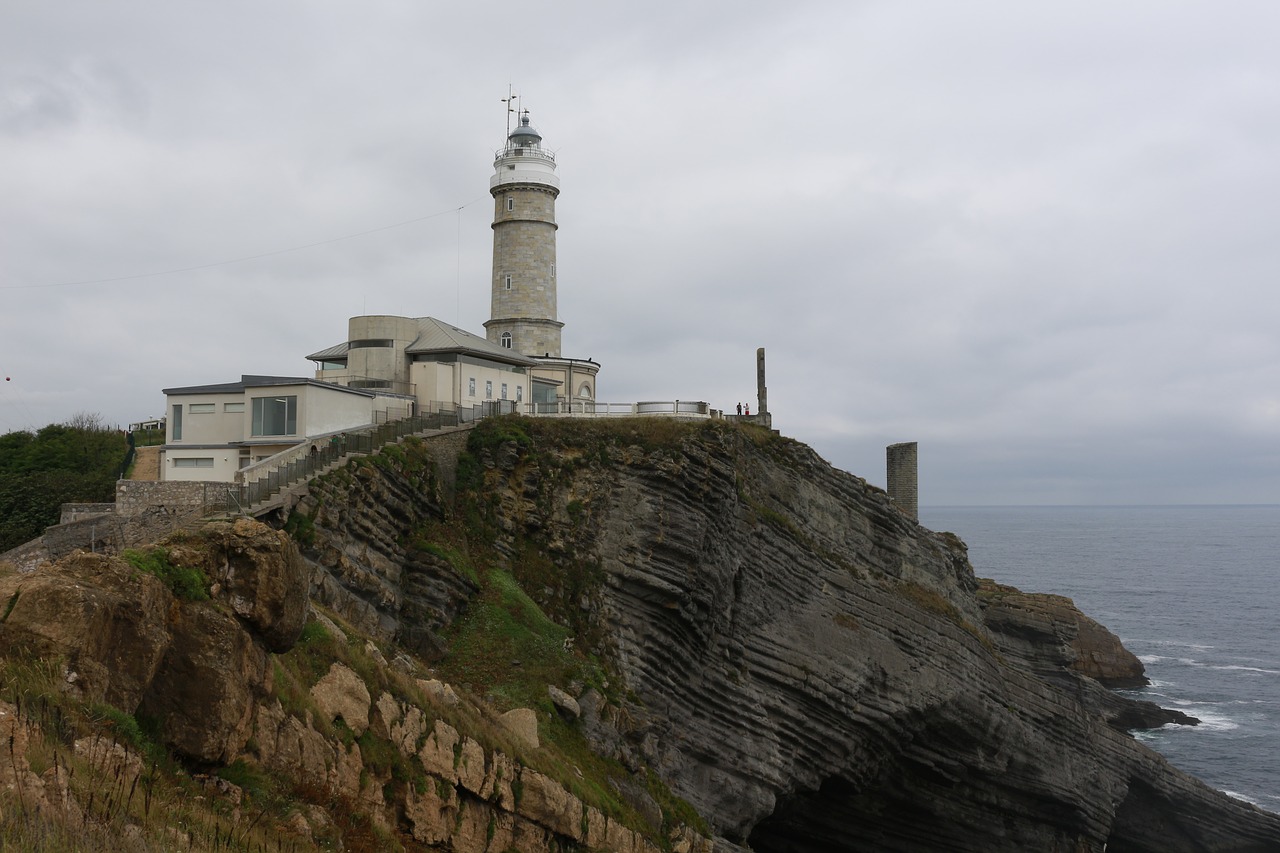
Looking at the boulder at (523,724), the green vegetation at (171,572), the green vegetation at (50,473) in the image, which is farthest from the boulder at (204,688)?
the green vegetation at (50,473)

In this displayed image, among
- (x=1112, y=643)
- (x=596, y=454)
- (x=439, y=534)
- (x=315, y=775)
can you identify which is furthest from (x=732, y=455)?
(x=1112, y=643)

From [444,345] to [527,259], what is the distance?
40.2 ft

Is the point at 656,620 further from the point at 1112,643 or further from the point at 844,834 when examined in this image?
the point at 1112,643

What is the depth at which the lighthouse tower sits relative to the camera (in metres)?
49.1

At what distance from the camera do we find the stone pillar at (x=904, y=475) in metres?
54.6

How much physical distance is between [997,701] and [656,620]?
645 inches

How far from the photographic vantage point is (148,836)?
8.57 meters

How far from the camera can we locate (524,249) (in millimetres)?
49156

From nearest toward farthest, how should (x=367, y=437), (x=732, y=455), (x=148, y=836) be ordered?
(x=148, y=836)
(x=367, y=437)
(x=732, y=455)

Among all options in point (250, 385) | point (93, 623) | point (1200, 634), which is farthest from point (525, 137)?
point (1200, 634)

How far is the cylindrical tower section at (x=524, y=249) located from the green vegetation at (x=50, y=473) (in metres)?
18.3

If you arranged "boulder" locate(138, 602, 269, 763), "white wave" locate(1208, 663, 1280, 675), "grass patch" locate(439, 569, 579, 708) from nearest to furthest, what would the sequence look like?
"boulder" locate(138, 602, 269, 763) → "grass patch" locate(439, 569, 579, 708) → "white wave" locate(1208, 663, 1280, 675)

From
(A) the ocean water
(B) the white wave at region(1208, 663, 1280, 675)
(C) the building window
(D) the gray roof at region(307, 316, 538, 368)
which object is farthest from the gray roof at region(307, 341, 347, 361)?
(B) the white wave at region(1208, 663, 1280, 675)

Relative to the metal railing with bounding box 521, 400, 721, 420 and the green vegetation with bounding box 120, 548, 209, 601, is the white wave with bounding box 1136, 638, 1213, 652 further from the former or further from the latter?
the green vegetation with bounding box 120, 548, 209, 601
